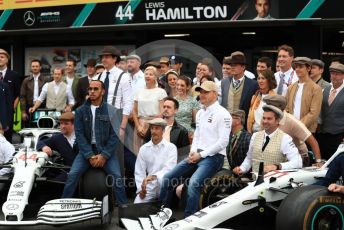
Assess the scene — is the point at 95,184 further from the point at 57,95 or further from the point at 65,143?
the point at 57,95

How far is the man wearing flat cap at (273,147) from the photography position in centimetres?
796

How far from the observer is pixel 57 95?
13.2 metres

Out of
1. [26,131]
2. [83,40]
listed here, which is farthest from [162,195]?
[83,40]

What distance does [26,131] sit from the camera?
1052cm

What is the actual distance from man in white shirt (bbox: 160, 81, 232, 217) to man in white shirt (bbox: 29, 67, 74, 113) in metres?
4.79

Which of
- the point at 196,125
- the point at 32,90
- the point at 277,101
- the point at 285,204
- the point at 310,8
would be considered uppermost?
the point at 310,8

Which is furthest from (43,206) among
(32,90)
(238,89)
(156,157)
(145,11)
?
(145,11)

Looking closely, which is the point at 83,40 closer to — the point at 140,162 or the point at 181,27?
the point at 181,27

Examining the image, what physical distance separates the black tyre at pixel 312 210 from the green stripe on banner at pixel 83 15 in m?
9.87

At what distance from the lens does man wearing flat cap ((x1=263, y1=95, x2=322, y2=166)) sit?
8461 millimetres

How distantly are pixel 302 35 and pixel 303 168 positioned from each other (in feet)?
21.7

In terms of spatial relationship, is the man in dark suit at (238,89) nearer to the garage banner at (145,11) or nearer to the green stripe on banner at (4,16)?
the garage banner at (145,11)

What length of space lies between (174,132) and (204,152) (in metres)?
1.27

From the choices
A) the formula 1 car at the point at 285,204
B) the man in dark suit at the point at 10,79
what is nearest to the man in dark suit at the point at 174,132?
the formula 1 car at the point at 285,204
